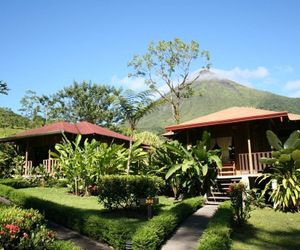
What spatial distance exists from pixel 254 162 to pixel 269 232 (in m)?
7.45

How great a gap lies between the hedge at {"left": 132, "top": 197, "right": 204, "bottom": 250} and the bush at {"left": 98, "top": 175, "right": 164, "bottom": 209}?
1394mm

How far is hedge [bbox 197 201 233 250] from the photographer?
7.53 m

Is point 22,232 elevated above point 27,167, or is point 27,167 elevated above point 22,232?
point 27,167

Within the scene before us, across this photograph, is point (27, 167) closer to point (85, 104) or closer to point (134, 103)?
point (134, 103)

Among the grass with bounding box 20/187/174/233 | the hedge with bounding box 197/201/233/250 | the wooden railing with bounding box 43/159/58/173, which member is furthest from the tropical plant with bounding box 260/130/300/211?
the wooden railing with bounding box 43/159/58/173

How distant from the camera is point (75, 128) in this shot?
2544 centimetres

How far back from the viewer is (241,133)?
20.3 m

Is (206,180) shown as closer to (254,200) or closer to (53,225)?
(254,200)

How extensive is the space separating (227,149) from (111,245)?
13.2 meters

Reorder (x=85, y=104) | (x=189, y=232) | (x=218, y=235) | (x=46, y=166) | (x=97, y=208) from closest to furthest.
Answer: (x=218, y=235) < (x=189, y=232) < (x=97, y=208) < (x=46, y=166) < (x=85, y=104)

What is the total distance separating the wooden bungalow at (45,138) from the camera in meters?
23.5

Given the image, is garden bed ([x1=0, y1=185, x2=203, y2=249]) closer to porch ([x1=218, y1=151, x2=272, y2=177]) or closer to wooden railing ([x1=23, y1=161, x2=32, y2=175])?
porch ([x1=218, y1=151, x2=272, y2=177])

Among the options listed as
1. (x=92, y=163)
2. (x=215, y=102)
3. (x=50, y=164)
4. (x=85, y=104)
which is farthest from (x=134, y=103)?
(x=215, y=102)

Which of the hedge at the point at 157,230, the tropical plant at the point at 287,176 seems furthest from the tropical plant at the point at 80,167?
the tropical plant at the point at 287,176
